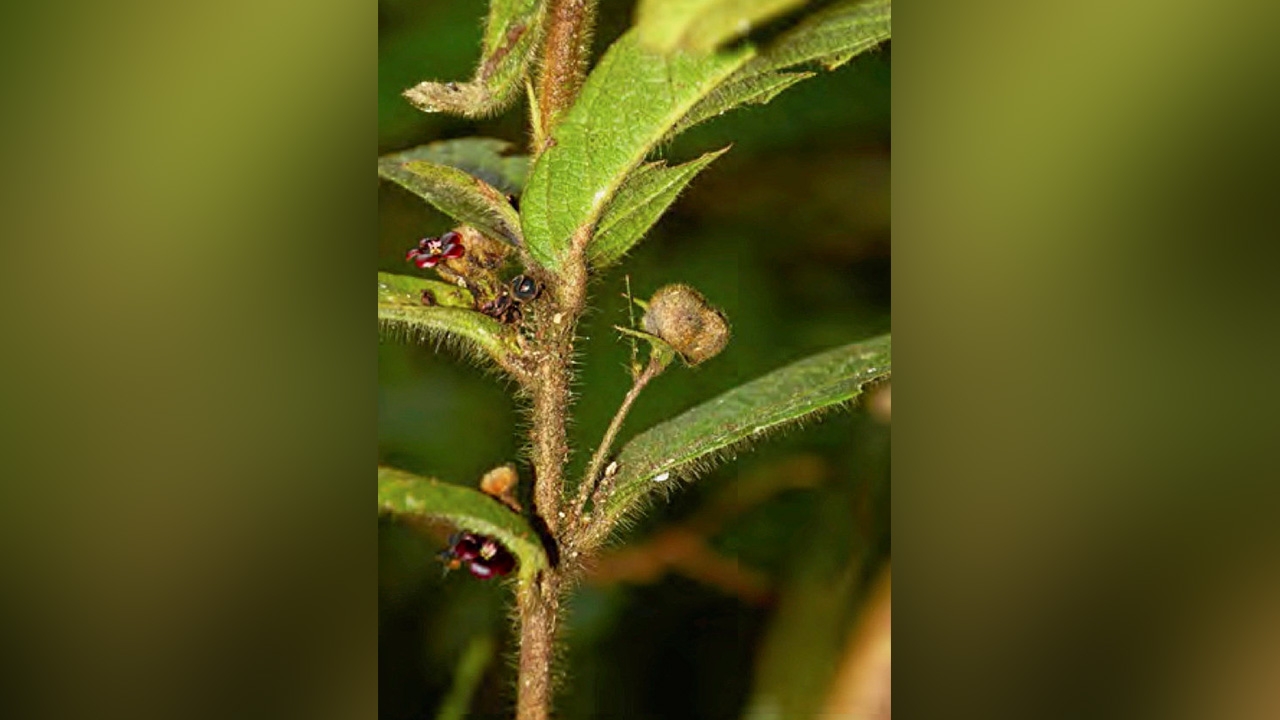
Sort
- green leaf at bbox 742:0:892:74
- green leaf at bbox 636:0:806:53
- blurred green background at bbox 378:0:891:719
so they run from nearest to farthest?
green leaf at bbox 636:0:806:53 < green leaf at bbox 742:0:892:74 < blurred green background at bbox 378:0:891:719

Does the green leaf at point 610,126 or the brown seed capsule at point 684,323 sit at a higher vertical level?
the green leaf at point 610,126

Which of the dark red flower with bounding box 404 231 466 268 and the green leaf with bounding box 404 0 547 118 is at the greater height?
the green leaf with bounding box 404 0 547 118

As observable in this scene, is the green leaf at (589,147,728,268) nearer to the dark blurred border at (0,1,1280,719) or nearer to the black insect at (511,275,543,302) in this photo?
the black insect at (511,275,543,302)
